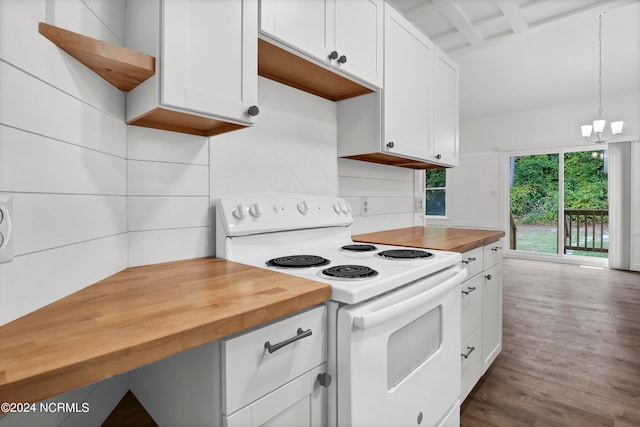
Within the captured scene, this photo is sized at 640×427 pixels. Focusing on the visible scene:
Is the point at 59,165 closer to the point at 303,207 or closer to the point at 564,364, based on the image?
the point at 303,207

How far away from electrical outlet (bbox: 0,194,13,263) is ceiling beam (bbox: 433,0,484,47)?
105 inches

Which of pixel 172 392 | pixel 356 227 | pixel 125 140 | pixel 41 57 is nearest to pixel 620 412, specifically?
pixel 356 227

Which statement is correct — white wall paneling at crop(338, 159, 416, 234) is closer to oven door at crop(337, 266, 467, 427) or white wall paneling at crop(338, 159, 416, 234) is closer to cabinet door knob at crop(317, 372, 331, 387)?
oven door at crop(337, 266, 467, 427)

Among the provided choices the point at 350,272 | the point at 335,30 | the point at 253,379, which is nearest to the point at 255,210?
the point at 350,272

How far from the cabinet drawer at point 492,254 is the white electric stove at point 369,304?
70 cm

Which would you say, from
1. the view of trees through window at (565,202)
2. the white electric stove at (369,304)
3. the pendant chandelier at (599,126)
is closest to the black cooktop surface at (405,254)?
the white electric stove at (369,304)

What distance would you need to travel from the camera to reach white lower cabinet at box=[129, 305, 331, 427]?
2.16 ft

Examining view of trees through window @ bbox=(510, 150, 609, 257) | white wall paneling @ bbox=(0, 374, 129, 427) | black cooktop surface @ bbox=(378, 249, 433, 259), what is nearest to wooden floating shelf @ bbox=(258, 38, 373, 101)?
black cooktop surface @ bbox=(378, 249, 433, 259)

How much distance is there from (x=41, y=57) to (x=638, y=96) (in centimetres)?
717

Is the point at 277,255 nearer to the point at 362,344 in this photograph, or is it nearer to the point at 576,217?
the point at 362,344

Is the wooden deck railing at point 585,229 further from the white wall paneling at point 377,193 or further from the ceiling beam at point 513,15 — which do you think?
the white wall paneling at point 377,193

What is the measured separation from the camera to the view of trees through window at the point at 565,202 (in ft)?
18.6

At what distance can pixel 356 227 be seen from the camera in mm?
2096

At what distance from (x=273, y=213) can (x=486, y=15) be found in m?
2.39
